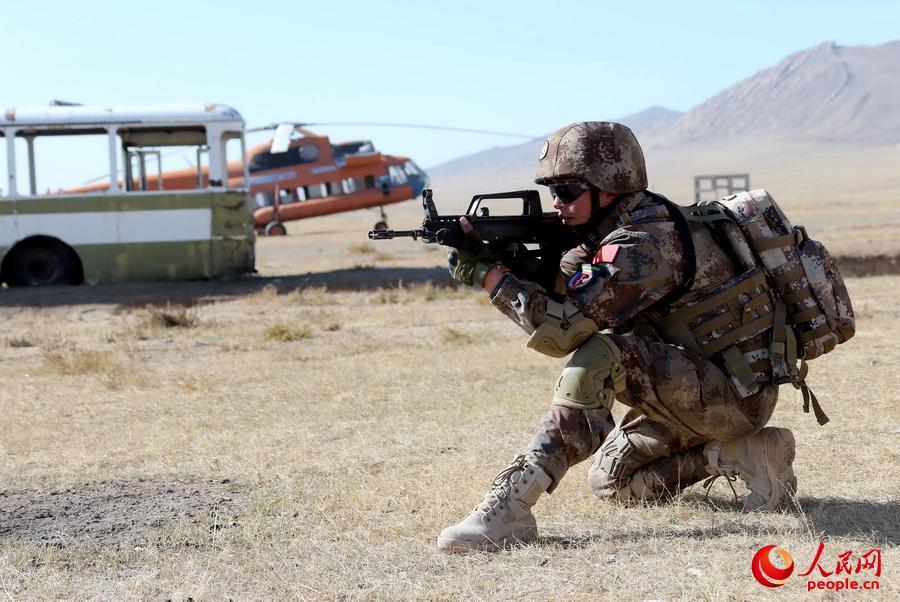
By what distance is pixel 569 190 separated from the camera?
15.9ft

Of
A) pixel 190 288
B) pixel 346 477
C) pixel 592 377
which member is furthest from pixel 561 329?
pixel 190 288

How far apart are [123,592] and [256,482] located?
5.59 feet

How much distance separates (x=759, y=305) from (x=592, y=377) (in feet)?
2.86

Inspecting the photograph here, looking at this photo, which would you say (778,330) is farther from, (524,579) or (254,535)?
(254,535)

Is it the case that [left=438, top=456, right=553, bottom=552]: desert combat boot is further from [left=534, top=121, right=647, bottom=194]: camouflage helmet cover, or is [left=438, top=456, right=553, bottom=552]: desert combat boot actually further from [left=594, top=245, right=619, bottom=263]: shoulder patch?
[left=534, top=121, right=647, bottom=194]: camouflage helmet cover

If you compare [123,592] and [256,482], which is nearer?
[123,592]

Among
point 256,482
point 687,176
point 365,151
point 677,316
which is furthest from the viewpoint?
point 687,176

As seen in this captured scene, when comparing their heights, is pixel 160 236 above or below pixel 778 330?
below

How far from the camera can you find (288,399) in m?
8.41

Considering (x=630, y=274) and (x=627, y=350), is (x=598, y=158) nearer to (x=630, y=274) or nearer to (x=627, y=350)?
(x=630, y=274)

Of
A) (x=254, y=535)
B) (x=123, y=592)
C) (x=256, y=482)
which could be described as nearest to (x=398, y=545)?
(x=254, y=535)

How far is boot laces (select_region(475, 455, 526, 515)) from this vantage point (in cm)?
453

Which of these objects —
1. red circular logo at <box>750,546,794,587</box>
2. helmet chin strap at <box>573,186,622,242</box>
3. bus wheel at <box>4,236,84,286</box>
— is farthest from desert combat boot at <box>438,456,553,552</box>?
bus wheel at <box>4,236,84,286</box>

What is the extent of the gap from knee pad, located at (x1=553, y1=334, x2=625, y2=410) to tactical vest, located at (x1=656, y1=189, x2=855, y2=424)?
45cm
